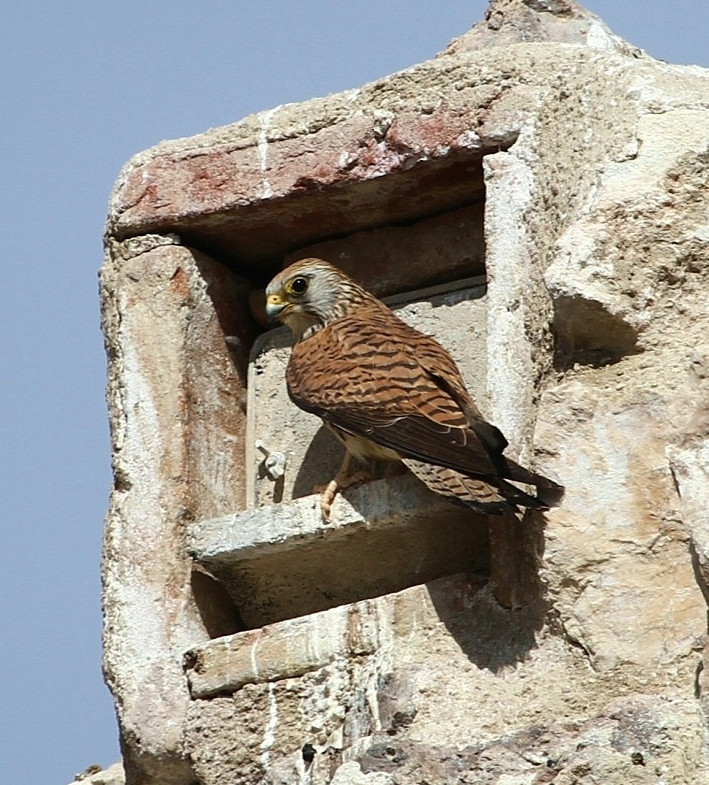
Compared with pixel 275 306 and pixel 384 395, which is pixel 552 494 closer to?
pixel 384 395

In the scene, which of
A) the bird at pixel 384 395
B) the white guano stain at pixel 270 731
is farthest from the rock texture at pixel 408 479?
the bird at pixel 384 395

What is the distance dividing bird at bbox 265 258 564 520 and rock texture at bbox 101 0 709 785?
0.35 feet

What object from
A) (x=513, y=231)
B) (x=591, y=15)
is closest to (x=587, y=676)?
(x=513, y=231)

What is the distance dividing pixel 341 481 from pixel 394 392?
304 mm

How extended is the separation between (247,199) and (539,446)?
1.30 metres

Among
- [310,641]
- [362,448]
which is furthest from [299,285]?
[310,641]

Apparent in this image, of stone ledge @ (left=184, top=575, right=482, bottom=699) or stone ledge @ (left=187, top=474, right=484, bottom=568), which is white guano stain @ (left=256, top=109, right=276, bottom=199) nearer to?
stone ledge @ (left=187, top=474, right=484, bottom=568)

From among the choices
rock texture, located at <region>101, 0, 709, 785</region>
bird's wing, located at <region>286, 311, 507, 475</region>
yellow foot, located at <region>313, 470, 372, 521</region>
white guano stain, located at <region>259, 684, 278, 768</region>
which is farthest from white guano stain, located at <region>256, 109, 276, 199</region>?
white guano stain, located at <region>259, 684, 278, 768</region>

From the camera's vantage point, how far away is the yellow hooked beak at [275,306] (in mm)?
6137

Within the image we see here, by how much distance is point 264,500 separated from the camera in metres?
6.06

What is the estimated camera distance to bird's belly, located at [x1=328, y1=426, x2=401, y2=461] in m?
5.66

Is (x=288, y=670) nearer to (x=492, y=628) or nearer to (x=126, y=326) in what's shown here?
(x=492, y=628)

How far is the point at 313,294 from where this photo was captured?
6086 mm

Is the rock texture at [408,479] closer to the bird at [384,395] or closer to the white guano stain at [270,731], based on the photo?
the white guano stain at [270,731]
